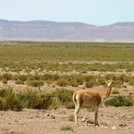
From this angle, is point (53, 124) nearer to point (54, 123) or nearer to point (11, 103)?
point (54, 123)

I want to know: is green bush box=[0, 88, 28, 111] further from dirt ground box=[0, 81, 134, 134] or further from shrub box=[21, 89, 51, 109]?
shrub box=[21, 89, 51, 109]

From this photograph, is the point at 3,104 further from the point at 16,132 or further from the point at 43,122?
the point at 16,132

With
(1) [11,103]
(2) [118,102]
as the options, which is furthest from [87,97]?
(2) [118,102]

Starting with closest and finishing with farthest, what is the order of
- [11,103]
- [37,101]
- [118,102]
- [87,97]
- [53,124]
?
[87,97]
[53,124]
[11,103]
[37,101]
[118,102]

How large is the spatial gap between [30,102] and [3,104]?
127 cm

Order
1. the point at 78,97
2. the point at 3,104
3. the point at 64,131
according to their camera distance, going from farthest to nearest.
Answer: the point at 3,104, the point at 78,97, the point at 64,131

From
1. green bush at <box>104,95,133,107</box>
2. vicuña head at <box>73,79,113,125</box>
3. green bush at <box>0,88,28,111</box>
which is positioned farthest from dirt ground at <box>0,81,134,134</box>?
green bush at <box>104,95,133,107</box>

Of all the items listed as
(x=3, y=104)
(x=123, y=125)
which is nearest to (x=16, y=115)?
(x=3, y=104)

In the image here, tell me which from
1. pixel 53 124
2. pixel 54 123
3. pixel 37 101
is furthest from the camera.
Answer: pixel 37 101

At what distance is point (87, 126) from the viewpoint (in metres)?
8.17

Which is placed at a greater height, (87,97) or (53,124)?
(87,97)

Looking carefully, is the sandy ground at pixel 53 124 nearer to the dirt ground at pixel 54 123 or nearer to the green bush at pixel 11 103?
the dirt ground at pixel 54 123

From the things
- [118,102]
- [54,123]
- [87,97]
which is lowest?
[118,102]

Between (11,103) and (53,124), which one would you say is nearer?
(53,124)
